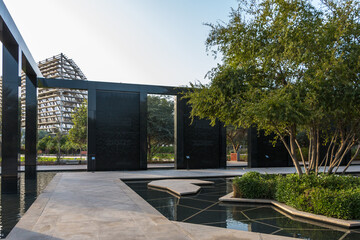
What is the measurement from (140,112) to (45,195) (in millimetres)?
12020

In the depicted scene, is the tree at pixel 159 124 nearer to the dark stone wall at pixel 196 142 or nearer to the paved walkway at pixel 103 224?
the dark stone wall at pixel 196 142

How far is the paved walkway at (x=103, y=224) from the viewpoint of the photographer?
5.90 metres

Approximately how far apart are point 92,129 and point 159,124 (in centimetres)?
1382

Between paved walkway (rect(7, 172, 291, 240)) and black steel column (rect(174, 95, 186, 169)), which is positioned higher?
black steel column (rect(174, 95, 186, 169))

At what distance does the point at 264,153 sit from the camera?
2522 cm

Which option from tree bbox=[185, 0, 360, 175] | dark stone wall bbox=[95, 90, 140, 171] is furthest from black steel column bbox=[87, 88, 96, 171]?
tree bbox=[185, 0, 360, 175]

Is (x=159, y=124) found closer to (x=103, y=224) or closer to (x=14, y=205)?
(x=14, y=205)

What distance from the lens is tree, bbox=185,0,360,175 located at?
8.43m

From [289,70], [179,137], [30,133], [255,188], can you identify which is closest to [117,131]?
[179,137]

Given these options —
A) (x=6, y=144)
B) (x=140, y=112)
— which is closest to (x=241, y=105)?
(x=6, y=144)

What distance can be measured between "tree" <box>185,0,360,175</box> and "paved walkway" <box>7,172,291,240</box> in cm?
385

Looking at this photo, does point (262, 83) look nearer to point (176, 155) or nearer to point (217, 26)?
point (217, 26)

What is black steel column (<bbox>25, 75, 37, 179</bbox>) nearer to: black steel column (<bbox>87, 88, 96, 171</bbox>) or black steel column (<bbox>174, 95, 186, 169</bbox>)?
black steel column (<bbox>87, 88, 96, 171</bbox>)

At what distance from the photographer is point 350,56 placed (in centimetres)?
848
